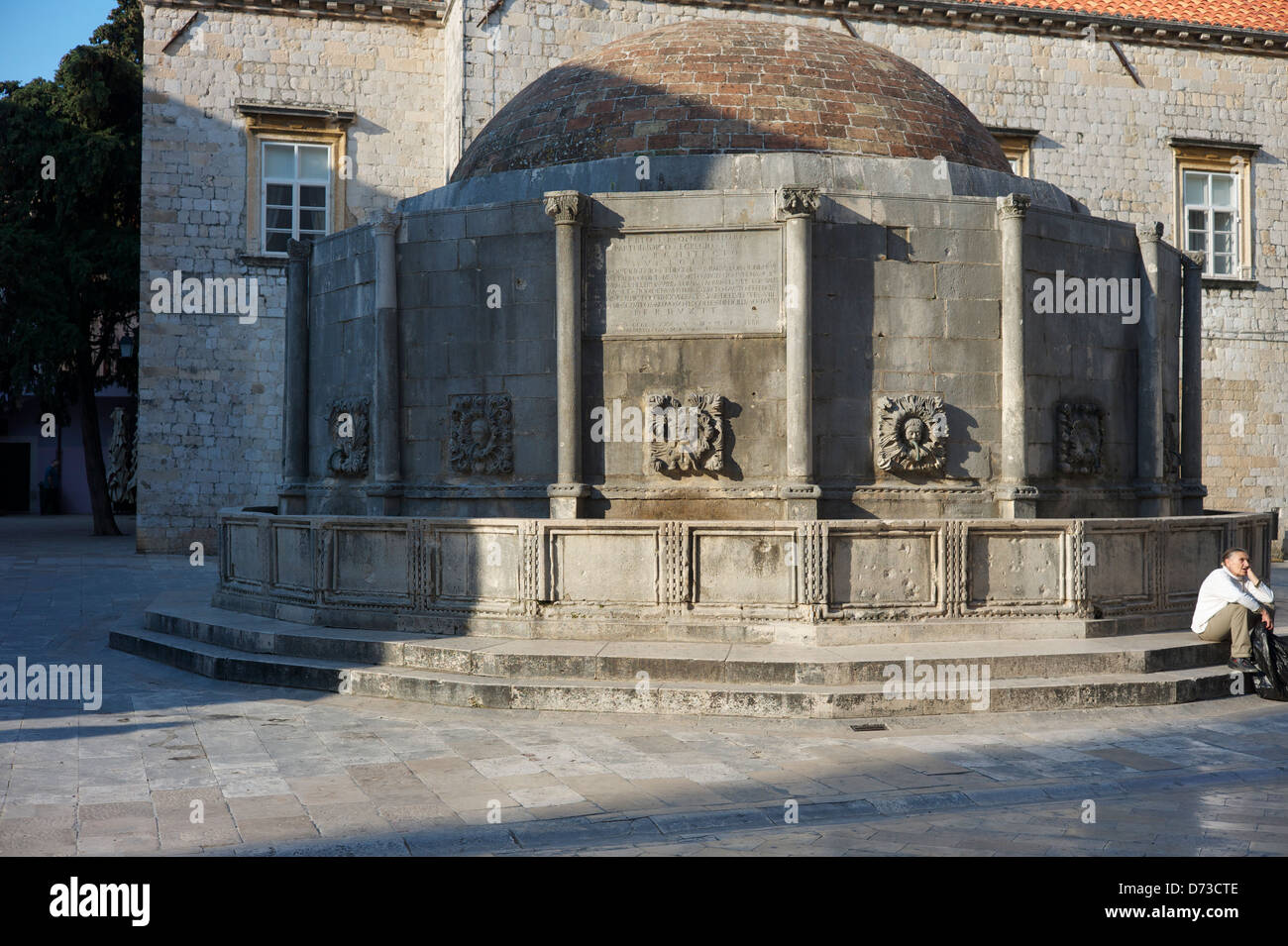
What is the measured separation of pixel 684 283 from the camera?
1143 cm

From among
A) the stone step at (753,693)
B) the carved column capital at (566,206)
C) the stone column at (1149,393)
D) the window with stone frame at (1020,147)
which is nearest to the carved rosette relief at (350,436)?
the carved column capital at (566,206)

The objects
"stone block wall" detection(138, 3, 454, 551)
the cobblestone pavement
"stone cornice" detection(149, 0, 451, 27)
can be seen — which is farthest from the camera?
"stone cornice" detection(149, 0, 451, 27)

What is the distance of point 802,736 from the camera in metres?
8.33

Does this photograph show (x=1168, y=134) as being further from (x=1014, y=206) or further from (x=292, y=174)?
(x=292, y=174)

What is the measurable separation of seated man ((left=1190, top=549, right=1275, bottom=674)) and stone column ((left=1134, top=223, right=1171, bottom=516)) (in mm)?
2104

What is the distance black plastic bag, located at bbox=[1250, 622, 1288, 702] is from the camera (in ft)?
31.9

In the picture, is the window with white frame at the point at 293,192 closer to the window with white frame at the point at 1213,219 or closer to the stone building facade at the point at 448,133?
the stone building facade at the point at 448,133

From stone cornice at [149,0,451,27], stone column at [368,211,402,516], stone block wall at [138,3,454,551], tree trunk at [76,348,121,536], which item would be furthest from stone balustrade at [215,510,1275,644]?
tree trunk at [76,348,121,536]

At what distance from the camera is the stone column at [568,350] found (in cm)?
1118

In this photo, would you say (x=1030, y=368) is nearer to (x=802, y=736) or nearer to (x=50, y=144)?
(x=802, y=736)

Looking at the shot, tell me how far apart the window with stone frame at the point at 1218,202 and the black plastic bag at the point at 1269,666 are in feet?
64.4

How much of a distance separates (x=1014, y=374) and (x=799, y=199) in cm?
267

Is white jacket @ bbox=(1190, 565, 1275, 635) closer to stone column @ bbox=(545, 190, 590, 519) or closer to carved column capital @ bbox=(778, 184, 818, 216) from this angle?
carved column capital @ bbox=(778, 184, 818, 216)

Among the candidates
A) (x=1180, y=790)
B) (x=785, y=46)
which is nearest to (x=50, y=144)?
(x=785, y=46)
